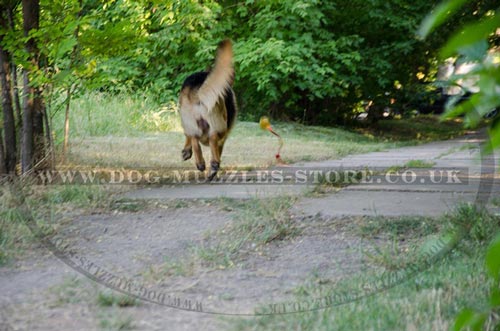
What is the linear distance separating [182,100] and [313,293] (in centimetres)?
339

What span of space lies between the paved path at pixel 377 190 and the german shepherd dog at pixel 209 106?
382 mm

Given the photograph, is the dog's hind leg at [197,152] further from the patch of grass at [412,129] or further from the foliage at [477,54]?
the patch of grass at [412,129]

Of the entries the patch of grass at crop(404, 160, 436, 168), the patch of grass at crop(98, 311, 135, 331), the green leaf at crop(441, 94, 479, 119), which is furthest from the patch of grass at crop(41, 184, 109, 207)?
the green leaf at crop(441, 94, 479, 119)

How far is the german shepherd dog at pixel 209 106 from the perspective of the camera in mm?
5371

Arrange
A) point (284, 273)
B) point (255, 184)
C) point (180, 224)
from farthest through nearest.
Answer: point (255, 184), point (180, 224), point (284, 273)

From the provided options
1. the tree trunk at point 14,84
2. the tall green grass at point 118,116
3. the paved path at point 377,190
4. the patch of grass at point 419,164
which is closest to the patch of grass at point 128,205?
the paved path at point 377,190

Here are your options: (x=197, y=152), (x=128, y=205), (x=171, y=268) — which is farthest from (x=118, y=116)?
(x=171, y=268)

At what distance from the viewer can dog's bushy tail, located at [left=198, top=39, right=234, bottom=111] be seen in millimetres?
5301

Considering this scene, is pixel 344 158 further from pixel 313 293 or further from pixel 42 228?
pixel 313 293

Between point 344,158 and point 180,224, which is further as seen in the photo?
point 344,158

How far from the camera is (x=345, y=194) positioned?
4.92 m

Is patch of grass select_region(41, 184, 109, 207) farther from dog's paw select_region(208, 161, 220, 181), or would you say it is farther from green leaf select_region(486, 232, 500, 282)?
green leaf select_region(486, 232, 500, 282)

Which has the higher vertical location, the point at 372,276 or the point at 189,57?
the point at 189,57

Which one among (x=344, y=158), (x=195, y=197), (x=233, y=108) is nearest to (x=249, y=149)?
(x=344, y=158)
